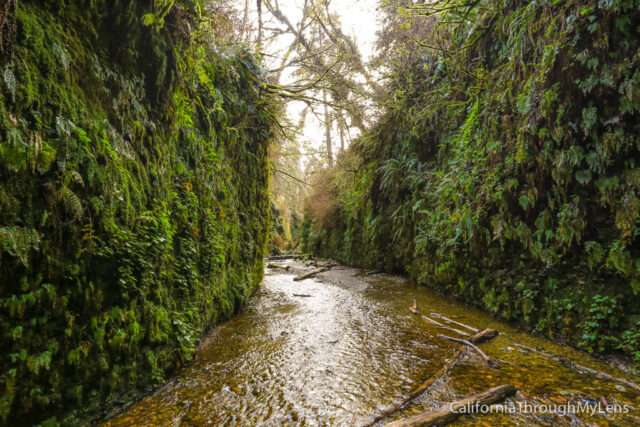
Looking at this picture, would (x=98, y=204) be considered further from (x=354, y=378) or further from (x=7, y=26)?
(x=354, y=378)

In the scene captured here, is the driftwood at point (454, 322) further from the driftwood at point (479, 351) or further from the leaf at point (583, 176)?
the leaf at point (583, 176)

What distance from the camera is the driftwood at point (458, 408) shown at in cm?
→ 202

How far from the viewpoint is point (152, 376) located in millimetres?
2557

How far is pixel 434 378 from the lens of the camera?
2.69 meters

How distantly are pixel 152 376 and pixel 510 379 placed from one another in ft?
11.3

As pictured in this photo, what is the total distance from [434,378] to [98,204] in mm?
3357

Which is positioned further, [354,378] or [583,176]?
[583,176]

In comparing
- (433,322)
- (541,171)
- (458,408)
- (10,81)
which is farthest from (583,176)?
(10,81)

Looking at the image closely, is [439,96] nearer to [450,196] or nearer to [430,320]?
[450,196]

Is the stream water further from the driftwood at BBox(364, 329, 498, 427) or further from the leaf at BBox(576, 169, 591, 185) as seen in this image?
the leaf at BBox(576, 169, 591, 185)

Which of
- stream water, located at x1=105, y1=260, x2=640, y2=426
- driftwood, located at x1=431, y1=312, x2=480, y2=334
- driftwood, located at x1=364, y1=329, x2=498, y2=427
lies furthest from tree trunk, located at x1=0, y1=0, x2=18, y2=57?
driftwood, located at x1=431, y1=312, x2=480, y2=334

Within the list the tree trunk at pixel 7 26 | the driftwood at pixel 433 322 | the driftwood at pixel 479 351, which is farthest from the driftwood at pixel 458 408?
the tree trunk at pixel 7 26

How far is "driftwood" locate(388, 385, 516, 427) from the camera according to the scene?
79.4 inches

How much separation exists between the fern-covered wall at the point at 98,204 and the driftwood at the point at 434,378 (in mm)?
2125
